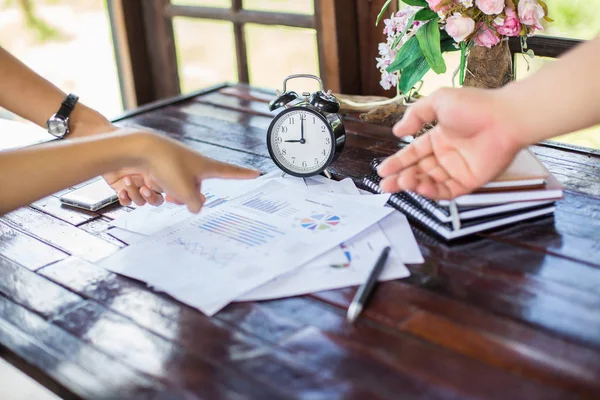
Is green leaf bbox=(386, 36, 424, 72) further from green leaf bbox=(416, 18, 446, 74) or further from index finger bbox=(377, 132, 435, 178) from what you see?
index finger bbox=(377, 132, 435, 178)

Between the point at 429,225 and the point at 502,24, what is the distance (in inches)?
20.6

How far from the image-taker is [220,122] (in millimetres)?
1867

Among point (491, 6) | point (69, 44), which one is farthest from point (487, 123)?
point (69, 44)

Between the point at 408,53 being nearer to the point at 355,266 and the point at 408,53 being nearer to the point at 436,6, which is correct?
the point at 436,6

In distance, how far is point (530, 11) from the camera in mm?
1399

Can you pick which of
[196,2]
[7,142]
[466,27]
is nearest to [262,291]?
[466,27]

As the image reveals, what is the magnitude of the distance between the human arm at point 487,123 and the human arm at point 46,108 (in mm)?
478

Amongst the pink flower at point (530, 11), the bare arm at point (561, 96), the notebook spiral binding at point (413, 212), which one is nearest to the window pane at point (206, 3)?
the pink flower at point (530, 11)

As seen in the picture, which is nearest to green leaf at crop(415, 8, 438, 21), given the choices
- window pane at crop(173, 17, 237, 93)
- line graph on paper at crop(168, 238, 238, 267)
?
line graph on paper at crop(168, 238, 238, 267)

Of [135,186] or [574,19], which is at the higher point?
[574,19]

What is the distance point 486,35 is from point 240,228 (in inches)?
26.6

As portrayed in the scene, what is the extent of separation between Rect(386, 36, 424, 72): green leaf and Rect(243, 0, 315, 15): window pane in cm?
86

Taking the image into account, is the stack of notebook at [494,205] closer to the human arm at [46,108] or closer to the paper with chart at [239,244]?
the paper with chart at [239,244]

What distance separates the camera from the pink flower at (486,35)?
57.3 inches
